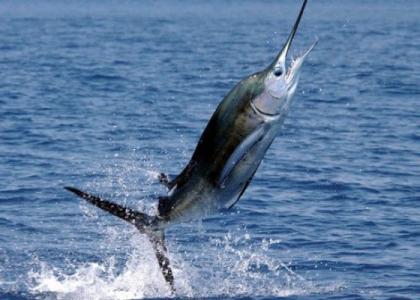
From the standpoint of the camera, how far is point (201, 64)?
33.6 meters

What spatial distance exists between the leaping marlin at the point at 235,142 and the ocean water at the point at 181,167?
0.73m

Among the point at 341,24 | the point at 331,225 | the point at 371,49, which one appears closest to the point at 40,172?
the point at 331,225

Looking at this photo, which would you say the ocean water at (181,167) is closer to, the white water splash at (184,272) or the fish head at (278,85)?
the white water splash at (184,272)

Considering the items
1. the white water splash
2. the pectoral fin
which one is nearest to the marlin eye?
the pectoral fin

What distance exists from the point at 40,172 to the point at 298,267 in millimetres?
6003

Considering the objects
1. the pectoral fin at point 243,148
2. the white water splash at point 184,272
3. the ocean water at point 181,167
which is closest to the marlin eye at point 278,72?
the pectoral fin at point 243,148

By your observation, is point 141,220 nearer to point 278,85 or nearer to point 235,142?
point 235,142

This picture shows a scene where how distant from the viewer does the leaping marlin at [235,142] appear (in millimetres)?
7555

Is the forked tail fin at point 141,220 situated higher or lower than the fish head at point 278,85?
lower

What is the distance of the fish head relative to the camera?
7.50 meters

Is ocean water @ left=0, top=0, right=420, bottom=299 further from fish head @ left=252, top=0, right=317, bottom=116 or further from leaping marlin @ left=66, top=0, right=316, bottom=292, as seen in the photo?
fish head @ left=252, top=0, right=317, bottom=116

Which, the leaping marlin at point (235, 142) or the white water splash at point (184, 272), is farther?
the white water splash at point (184, 272)

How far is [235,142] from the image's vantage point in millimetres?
7844

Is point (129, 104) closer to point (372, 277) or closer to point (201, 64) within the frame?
point (201, 64)
